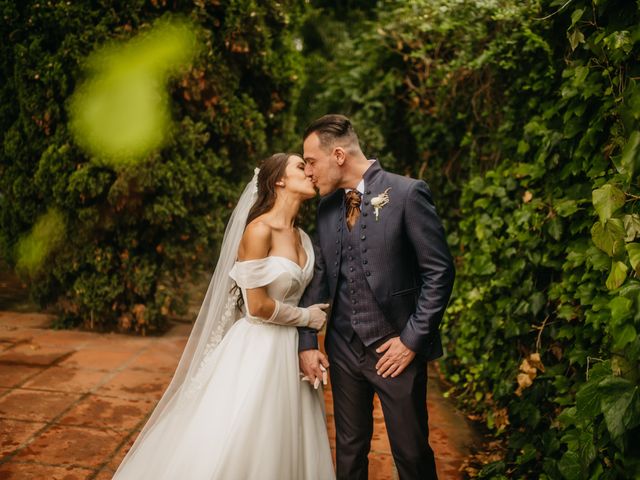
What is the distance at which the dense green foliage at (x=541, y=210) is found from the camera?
6.02 ft

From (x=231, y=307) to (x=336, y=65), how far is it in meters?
4.86

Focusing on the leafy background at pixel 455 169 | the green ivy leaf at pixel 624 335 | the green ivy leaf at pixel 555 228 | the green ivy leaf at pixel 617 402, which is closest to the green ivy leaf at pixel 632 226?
the leafy background at pixel 455 169

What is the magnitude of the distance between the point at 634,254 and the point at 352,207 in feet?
3.99

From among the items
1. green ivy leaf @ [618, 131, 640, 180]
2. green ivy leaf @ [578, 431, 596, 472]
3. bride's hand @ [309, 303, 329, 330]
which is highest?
green ivy leaf @ [618, 131, 640, 180]

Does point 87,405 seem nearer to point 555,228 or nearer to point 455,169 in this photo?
point 555,228

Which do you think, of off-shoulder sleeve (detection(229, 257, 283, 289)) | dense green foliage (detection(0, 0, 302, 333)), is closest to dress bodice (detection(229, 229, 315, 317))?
off-shoulder sleeve (detection(229, 257, 283, 289))

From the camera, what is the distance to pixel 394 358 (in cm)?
238

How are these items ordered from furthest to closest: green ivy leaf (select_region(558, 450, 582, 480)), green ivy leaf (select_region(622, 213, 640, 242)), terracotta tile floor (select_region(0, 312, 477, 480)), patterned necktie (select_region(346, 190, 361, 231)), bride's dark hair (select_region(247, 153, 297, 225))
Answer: terracotta tile floor (select_region(0, 312, 477, 480)) → bride's dark hair (select_region(247, 153, 297, 225)) → patterned necktie (select_region(346, 190, 361, 231)) → green ivy leaf (select_region(558, 450, 582, 480)) → green ivy leaf (select_region(622, 213, 640, 242))

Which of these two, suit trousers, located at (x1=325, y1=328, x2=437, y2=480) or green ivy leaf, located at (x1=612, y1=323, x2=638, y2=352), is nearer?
green ivy leaf, located at (x1=612, y1=323, x2=638, y2=352)

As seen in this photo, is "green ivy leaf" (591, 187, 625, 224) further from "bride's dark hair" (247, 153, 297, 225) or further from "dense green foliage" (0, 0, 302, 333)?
"dense green foliage" (0, 0, 302, 333)

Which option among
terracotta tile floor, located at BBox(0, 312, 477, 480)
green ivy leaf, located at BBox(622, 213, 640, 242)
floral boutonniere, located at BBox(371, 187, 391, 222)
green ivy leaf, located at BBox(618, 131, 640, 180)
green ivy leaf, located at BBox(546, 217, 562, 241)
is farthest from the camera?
terracotta tile floor, located at BBox(0, 312, 477, 480)

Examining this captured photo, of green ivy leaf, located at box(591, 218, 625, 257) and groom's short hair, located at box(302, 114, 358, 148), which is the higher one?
groom's short hair, located at box(302, 114, 358, 148)

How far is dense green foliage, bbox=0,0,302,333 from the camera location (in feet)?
16.5

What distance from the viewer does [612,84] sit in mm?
2201
